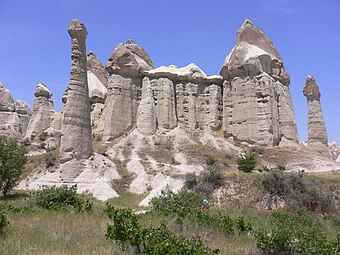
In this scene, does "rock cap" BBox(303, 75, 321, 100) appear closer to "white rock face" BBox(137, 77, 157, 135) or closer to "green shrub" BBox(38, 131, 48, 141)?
"white rock face" BBox(137, 77, 157, 135)

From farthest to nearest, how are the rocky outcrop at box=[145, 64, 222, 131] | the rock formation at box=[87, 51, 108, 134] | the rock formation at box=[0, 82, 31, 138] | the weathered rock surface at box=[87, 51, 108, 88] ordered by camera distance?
the weathered rock surface at box=[87, 51, 108, 88] < the rock formation at box=[0, 82, 31, 138] < the rock formation at box=[87, 51, 108, 134] < the rocky outcrop at box=[145, 64, 222, 131]

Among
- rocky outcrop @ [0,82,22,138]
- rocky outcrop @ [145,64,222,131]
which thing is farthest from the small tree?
rocky outcrop @ [0,82,22,138]

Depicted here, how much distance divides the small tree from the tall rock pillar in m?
3.77

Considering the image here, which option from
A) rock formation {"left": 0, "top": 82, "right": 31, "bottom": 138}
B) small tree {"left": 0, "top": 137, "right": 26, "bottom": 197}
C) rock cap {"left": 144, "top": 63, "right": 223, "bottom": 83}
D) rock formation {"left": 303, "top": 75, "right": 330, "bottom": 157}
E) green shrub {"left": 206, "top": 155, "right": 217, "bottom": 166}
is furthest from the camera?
rock formation {"left": 0, "top": 82, "right": 31, "bottom": 138}

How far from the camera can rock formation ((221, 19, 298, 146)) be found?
40.0 m

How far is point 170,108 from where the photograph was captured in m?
42.0

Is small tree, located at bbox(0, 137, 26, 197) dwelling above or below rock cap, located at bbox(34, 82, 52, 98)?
below

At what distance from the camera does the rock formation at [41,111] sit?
166ft

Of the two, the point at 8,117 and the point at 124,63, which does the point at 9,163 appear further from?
the point at 8,117

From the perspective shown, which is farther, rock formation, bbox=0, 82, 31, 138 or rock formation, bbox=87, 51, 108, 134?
rock formation, bbox=0, 82, 31, 138

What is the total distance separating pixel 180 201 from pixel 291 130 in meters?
28.3

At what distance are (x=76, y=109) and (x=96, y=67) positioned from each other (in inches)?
1107

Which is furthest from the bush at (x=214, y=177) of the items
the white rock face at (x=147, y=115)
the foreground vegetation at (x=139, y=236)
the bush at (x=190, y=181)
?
the white rock face at (x=147, y=115)

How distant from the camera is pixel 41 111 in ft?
169
